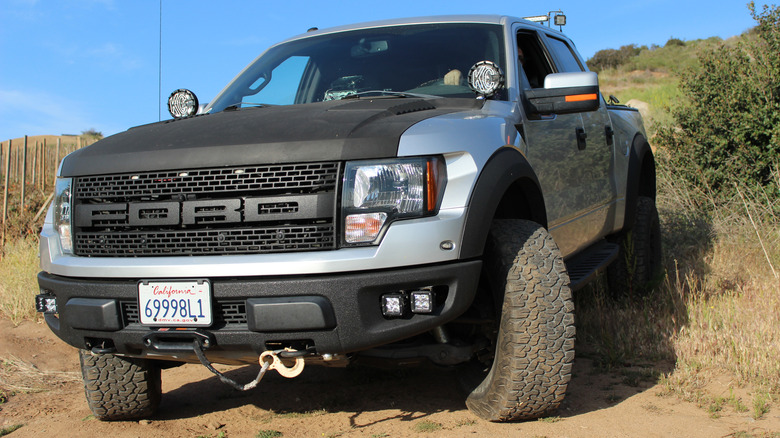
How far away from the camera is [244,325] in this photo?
262 cm

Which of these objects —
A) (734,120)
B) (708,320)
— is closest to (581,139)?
(708,320)

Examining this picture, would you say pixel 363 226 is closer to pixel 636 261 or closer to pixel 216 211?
pixel 216 211

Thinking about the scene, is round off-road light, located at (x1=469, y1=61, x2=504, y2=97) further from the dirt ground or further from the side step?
the dirt ground

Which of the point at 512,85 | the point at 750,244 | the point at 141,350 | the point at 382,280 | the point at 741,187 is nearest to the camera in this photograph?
the point at 382,280

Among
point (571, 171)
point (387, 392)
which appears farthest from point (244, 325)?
point (571, 171)

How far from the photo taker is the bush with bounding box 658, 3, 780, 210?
25.2 ft

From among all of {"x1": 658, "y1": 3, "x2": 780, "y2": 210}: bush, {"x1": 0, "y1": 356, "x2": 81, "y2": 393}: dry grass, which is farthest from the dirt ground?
{"x1": 658, "y1": 3, "x2": 780, "y2": 210}: bush

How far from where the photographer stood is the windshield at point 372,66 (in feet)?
12.1

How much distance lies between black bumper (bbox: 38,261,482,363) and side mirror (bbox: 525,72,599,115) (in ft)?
3.73

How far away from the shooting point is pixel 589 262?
4414mm

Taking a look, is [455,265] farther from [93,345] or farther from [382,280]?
[93,345]

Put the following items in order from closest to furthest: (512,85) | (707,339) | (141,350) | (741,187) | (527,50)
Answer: (141,350)
(512,85)
(707,339)
(527,50)
(741,187)

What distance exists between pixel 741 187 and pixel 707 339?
14.8 feet

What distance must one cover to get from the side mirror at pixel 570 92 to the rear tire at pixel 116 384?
2.29 metres
